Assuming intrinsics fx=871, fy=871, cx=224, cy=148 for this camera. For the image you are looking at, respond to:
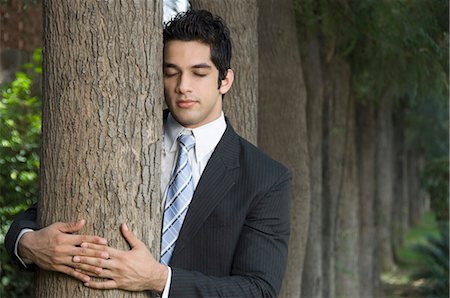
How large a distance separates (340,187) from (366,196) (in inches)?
181

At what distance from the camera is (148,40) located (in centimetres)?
366

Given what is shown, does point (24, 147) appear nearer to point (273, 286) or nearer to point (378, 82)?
point (378, 82)

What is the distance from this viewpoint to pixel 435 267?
20.7 meters

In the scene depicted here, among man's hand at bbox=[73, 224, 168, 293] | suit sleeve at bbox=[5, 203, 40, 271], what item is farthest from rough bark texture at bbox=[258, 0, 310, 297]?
man's hand at bbox=[73, 224, 168, 293]

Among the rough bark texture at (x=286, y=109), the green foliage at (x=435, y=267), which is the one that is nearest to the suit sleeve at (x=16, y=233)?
the rough bark texture at (x=286, y=109)

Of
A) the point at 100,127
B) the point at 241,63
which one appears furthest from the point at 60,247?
the point at 241,63

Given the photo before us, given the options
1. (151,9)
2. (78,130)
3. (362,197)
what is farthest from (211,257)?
(362,197)

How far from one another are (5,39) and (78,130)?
6.17 metres

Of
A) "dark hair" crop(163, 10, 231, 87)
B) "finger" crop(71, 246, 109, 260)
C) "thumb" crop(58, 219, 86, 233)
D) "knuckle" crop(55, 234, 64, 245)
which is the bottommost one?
"finger" crop(71, 246, 109, 260)

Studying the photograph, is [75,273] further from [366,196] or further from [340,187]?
[366,196]

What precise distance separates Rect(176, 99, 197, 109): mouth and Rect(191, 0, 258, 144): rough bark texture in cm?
194

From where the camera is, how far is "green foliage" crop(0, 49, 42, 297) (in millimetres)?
8383

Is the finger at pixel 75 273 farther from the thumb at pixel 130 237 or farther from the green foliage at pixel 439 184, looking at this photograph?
the green foliage at pixel 439 184

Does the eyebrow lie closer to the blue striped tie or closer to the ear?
the ear
